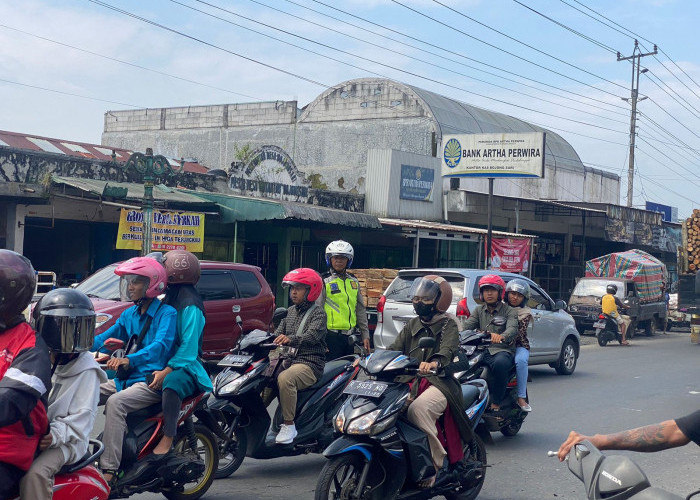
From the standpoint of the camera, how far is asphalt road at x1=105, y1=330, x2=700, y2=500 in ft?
22.0

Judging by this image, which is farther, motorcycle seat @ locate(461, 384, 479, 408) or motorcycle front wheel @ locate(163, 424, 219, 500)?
motorcycle seat @ locate(461, 384, 479, 408)

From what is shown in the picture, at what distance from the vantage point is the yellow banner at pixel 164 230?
48.8 feet

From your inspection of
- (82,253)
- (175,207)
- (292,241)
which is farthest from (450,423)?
(292,241)

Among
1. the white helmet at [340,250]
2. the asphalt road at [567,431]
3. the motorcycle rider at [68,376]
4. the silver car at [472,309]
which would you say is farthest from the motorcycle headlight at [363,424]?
the silver car at [472,309]

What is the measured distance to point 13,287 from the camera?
134 inches

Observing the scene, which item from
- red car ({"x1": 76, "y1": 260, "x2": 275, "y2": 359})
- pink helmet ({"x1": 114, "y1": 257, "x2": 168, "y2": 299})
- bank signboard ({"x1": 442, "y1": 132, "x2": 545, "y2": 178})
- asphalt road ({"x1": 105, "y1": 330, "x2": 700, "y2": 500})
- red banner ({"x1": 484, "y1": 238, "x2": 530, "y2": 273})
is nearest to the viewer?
pink helmet ({"x1": 114, "y1": 257, "x2": 168, "y2": 299})

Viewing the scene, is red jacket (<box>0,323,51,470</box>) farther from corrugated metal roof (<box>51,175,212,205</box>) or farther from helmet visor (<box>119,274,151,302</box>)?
corrugated metal roof (<box>51,175,212,205</box>)

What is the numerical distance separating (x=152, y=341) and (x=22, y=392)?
7.40ft

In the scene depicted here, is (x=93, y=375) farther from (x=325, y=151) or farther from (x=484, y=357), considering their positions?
(x=325, y=151)

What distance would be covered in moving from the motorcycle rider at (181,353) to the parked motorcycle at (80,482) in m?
1.47

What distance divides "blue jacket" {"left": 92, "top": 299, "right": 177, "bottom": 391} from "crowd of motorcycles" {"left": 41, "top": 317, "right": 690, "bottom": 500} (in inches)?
6.5

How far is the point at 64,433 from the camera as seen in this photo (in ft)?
11.8

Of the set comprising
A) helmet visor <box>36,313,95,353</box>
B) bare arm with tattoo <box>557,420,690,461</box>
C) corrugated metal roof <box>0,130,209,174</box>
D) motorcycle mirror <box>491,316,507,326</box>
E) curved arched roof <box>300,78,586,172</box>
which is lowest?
bare arm with tattoo <box>557,420,690,461</box>

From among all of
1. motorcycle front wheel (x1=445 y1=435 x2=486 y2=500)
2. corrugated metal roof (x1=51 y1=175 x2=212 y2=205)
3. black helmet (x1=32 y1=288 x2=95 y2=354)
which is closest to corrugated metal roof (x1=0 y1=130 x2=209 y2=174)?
corrugated metal roof (x1=51 y1=175 x2=212 y2=205)
